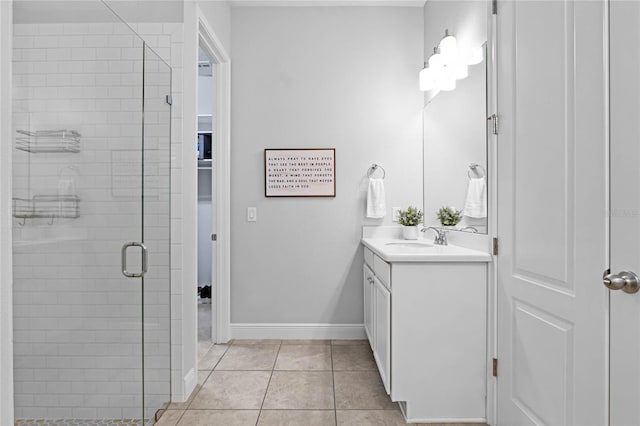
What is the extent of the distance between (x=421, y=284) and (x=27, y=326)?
162cm

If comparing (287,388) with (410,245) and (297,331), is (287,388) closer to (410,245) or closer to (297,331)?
(297,331)

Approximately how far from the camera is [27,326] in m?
1.21

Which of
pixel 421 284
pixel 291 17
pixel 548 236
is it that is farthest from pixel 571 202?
pixel 291 17

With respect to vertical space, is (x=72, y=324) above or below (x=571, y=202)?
below

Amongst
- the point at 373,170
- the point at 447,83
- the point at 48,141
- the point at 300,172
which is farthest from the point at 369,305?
the point at 48,141

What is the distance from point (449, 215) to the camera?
8.21 ft

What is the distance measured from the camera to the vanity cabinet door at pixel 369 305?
258 centimetres

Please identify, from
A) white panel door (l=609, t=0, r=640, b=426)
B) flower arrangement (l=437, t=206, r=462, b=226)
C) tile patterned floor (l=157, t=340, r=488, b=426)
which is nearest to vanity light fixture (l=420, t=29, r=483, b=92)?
flower arrangement (l=437, t=206, r=462, b=226)

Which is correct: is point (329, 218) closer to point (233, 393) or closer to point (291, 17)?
point (233, 393)

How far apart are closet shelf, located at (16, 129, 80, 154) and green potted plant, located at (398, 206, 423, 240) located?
7.46ft

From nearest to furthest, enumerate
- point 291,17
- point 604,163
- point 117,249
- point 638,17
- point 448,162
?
point 638,17
point 604,163
point 117,249
point 448,162
point 291,17

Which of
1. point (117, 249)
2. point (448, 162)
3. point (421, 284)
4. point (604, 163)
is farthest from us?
point (448, 162)

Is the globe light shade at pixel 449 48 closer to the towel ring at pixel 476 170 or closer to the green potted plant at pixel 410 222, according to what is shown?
the towel ring at pixel 476 170

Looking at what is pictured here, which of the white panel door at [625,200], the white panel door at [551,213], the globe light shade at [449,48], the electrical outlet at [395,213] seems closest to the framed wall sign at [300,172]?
the electrical outlet at [395,213]
